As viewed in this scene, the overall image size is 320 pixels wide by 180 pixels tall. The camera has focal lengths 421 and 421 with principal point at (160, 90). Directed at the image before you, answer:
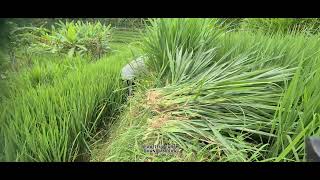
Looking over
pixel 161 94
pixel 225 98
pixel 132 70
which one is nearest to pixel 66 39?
pixel 132 70

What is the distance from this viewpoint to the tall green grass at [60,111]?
1338mm

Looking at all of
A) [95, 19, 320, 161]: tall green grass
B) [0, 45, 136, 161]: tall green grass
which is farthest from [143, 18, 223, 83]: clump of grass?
[0, 45, 136, 161]: tall green grass

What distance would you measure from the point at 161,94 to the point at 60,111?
0.38 m

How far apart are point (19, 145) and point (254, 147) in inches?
29.5

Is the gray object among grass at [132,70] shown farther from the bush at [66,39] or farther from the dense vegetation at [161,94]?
the bush at [66,39]

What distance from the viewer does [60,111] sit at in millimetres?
1516

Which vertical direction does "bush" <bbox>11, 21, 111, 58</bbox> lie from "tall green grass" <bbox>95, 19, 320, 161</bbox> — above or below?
above

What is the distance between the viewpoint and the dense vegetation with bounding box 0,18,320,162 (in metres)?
1.37

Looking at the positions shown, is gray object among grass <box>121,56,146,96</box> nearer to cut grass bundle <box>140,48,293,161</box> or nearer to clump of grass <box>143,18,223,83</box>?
clump of grass <box>143,18,223,83</box>

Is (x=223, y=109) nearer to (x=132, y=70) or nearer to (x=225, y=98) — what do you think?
(x=225, y=98)

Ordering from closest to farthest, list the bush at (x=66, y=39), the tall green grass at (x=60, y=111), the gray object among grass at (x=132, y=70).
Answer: the tall green grass at (x=60, y=111) < the bush at (x=66, y=39) < the gray object among grass at (x=132, y=70)

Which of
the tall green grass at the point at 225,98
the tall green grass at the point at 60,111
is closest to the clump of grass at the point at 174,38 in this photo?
the tall green grass at the point at 225,98

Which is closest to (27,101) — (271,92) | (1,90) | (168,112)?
(1,90)

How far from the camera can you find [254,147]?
137cm
